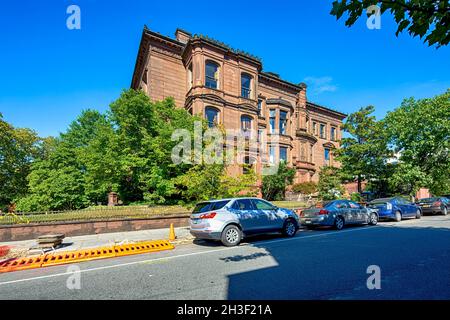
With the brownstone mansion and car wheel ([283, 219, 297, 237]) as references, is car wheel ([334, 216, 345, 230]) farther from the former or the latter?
the brownstone mansion

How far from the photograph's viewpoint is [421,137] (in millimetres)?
23672

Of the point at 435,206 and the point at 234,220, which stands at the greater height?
→ the point at 234,220

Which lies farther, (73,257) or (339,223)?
(339,223)

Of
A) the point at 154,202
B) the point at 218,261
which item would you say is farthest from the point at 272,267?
the point at 154,202

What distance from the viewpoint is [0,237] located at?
11297 mm

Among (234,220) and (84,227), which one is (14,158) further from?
(234,220)

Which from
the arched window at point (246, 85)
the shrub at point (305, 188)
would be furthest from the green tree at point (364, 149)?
the arched window at point (246, 85)

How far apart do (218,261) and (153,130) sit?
14667mm

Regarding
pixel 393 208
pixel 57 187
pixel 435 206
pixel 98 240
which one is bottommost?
pixel 98 240

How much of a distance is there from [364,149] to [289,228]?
1829cm

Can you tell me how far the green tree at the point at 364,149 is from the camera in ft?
82.9

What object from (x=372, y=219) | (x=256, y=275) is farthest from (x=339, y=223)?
(x=256, y=275)

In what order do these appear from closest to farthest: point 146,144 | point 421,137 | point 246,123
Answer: point 146,144
point 421,137
point 246,123

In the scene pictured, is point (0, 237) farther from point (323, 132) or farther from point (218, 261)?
point (323, 132)
